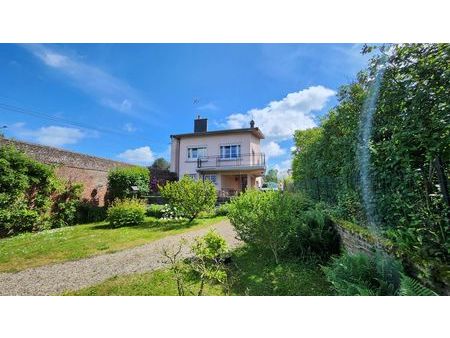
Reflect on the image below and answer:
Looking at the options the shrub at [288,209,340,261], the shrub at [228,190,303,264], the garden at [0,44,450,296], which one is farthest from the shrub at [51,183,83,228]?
the shrub at [288,209,340,261]

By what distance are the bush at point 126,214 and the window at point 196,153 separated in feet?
31.3

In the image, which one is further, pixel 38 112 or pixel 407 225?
pixel 38 112

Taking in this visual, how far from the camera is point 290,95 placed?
197 inches

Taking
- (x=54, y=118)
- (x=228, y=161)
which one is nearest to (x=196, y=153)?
(x=228, y=161)

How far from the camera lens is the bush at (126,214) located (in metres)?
10.2

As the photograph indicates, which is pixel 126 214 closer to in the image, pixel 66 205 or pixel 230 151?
pixel 66 205

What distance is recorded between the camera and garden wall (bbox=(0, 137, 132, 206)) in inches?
398

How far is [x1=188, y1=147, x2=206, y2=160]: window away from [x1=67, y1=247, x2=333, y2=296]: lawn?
15813 millimetres

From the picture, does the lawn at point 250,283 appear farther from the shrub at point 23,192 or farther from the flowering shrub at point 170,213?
the shrub at point 23,192

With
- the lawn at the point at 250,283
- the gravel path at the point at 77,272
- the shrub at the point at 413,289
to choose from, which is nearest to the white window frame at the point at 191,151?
the gravel path at the point at 77,272

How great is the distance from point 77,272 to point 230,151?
15.9 m
